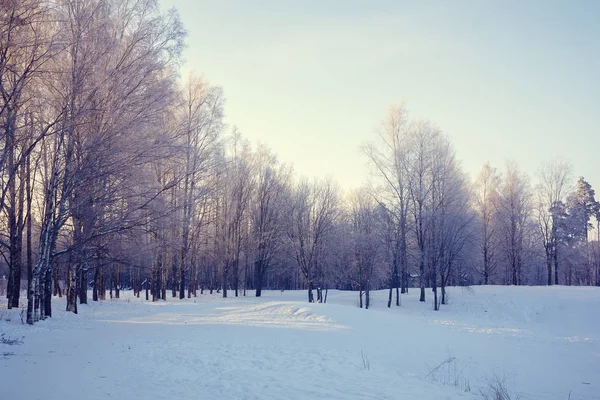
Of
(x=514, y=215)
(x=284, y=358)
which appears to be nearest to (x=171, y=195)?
(x=284, y=358)

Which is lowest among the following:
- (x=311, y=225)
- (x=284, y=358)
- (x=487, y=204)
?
(x=284, y=358)

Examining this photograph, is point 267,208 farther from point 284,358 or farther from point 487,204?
point 284,358

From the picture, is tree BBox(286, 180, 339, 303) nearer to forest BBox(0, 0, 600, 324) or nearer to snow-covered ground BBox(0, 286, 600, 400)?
forest BBox(0, 0, 600, 324)

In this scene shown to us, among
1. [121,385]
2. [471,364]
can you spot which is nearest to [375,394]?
[121,385]

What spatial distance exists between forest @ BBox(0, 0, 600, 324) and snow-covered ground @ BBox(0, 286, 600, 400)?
3672mm

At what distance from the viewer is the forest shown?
1378 cm

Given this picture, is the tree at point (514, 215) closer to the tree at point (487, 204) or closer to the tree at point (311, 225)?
the tree at point (487, 204)

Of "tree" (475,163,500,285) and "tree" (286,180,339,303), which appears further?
"tree" (475,163,500,285)

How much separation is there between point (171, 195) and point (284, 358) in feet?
46.5

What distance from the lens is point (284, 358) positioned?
10.1 meters

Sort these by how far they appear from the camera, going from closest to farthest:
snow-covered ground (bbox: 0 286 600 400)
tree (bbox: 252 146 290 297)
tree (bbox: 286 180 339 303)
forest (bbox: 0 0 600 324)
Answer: snow-covered ground (bbox: 0 286 600 400) < forest (bbox: 0 0 600 324) < tree (bbox: 286 180 339 303) < tree (bbox: 252 146 290 297)

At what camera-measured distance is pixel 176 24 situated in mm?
15703

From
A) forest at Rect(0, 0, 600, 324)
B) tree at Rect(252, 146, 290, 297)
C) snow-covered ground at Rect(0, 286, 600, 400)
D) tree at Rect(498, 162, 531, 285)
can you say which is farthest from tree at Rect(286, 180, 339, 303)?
tree at Rect(498, 162, 531, 285)

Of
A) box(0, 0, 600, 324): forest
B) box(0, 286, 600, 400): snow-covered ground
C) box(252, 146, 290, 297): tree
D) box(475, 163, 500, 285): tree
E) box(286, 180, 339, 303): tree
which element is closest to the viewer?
box(0, 286, 600, 400): snow-covered ground
